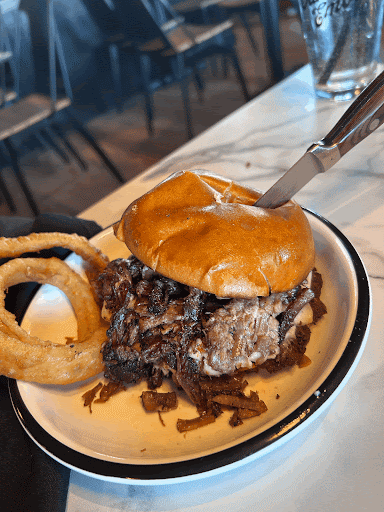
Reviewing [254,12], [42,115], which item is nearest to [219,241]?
[42,115]

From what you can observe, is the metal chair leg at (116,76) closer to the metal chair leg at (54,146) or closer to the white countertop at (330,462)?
the metal chair leg at (54,146)

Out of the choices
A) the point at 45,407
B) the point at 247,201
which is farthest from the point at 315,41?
the point at 45,407

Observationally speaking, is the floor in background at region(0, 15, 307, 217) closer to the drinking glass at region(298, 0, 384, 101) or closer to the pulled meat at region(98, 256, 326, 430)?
the drinking glass at region(298, 0, 384, 101)

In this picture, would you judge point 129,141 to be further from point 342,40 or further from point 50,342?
point 50,342

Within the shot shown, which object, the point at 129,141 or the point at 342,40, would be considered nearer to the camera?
the point at 342,40

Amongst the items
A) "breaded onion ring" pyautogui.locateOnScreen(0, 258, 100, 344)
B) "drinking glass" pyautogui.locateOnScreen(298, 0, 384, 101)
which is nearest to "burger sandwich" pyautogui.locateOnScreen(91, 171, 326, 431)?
"breaded onion ring" pyautogui.locateOnScreen(0, 258, 100, 344)

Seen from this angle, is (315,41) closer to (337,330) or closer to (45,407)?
(337,330)
